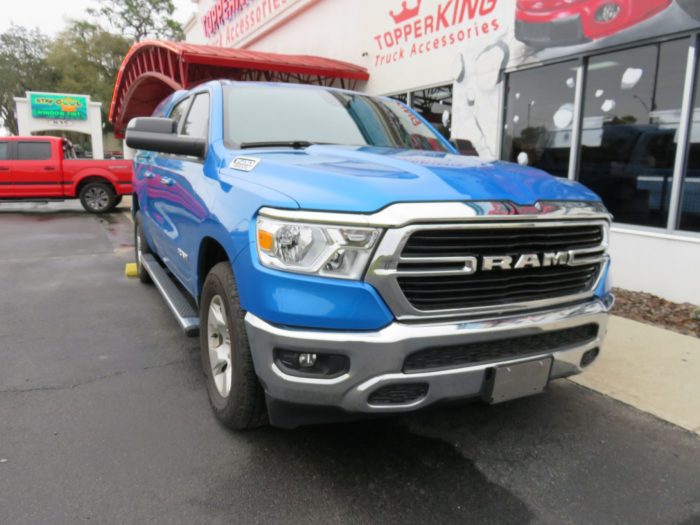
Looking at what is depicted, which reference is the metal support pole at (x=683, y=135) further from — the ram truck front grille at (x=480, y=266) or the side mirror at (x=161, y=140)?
the side mirror at (x=161, y=140)

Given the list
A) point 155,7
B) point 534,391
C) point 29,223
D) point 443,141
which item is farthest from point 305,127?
point 155,7

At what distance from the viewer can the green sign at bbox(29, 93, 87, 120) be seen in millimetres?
27419

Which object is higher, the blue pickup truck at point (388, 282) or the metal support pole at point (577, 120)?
the metal support pole at point (577, 120)

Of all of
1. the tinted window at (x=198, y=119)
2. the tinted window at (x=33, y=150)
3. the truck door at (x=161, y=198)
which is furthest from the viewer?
the tinted window at (x=33, y=150)

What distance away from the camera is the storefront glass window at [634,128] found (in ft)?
18.2

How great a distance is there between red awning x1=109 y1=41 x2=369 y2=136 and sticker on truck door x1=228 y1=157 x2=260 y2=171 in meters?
8.40

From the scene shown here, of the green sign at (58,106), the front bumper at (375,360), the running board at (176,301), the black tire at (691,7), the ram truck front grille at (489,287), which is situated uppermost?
the green sign at (58,106)

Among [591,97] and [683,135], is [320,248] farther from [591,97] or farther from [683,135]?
[591,97]

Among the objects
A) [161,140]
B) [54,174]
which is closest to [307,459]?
[161,140]

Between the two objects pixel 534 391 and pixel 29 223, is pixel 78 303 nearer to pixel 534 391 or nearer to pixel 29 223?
pixel 534 391

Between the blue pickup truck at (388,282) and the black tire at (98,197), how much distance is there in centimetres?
1230

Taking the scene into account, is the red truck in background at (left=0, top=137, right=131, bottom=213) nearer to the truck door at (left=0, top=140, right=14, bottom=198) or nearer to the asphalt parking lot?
the truck door at (left=0, top=140, right=14, bottom=198)

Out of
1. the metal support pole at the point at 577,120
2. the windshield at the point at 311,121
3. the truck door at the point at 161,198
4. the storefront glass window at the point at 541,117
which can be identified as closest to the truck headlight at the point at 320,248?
the windshield at the point at 311,121

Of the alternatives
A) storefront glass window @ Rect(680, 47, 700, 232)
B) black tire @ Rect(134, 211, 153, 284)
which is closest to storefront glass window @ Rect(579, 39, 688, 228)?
storefront glass window @ Rect(680, 47, 700, 232)
